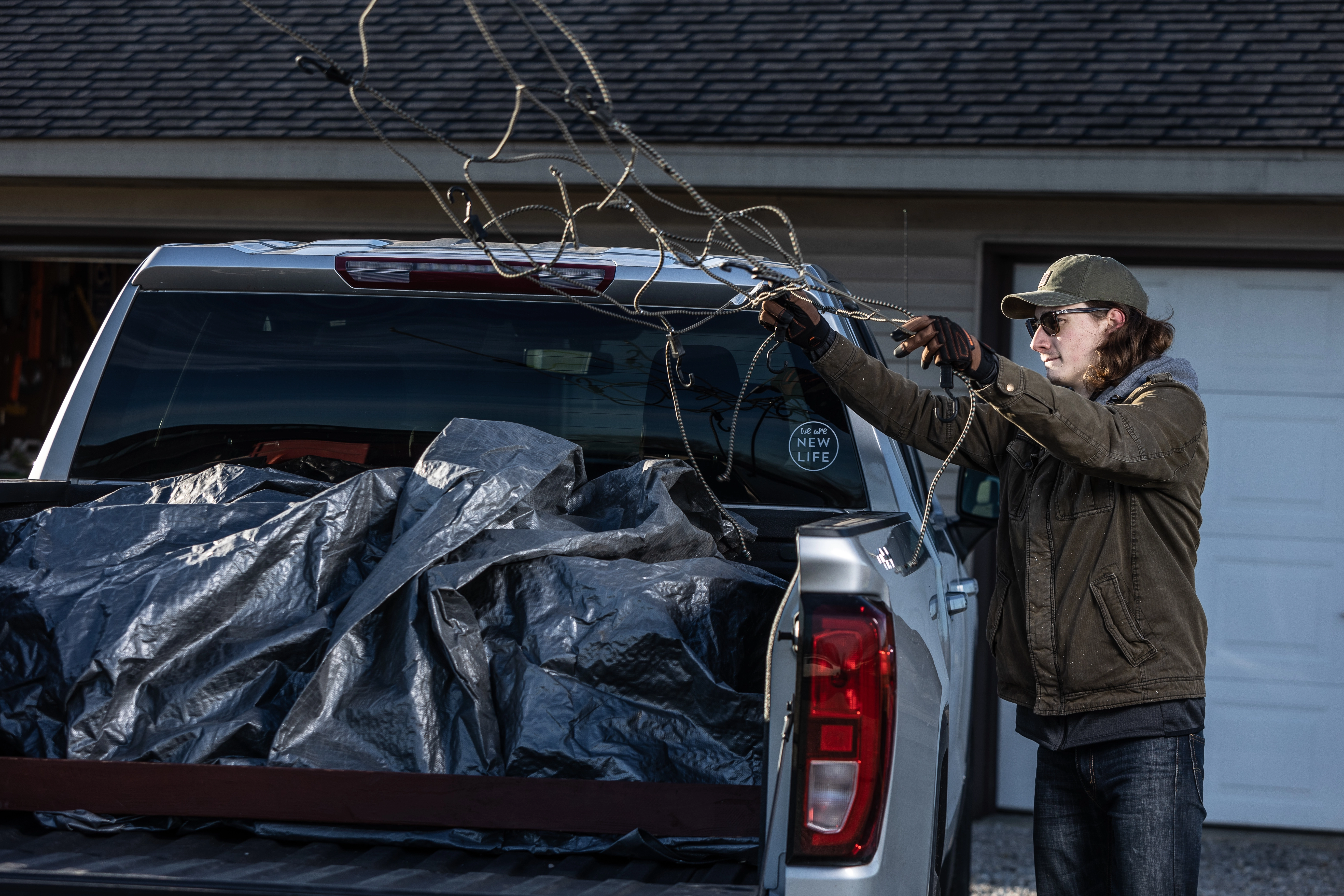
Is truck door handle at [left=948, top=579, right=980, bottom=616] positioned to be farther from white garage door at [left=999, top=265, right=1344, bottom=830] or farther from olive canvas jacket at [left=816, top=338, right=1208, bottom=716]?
white garage door at [left=999, top=265, right=1344, bottom=830]

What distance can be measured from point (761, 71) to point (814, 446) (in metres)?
4.34

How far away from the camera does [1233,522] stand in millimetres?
6316

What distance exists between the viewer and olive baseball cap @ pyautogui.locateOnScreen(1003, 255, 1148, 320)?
2826 millimetres

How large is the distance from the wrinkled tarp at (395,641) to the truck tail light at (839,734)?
0.86 feet

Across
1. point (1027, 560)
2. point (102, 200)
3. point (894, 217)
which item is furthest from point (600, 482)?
point (102, 200)

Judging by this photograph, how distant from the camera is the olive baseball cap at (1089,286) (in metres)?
2.83

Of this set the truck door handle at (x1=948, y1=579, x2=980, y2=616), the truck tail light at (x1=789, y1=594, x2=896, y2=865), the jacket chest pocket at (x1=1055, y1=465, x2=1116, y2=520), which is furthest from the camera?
the truck door handle at (x1=948, y1=579, x2=980, y2=616)

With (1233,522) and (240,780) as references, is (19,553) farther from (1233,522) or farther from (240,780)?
(1233,522)

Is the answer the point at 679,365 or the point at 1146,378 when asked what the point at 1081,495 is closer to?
the point at 1146,378

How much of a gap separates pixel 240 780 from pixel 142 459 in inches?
51.1

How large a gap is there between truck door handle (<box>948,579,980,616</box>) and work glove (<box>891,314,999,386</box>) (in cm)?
75

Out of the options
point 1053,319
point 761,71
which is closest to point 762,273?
point 1053,319

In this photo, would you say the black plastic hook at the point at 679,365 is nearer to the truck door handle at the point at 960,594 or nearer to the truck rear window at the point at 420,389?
the truck rear window at the point at 420,389

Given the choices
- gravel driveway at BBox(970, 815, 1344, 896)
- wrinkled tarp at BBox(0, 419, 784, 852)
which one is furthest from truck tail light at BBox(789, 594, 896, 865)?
gravel driveway at BBox(970, 815, 1344, 896)
